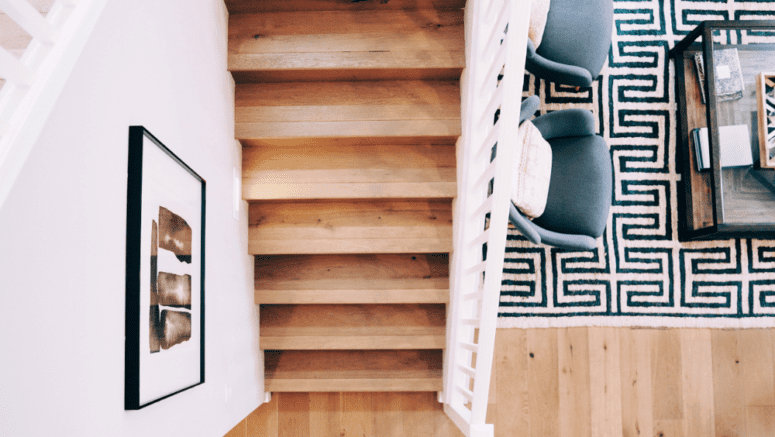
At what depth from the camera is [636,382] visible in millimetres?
2457

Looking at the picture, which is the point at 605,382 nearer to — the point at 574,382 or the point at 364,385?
the point at 574,382

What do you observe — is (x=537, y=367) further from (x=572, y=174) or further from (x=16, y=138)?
(x=16, y=138)

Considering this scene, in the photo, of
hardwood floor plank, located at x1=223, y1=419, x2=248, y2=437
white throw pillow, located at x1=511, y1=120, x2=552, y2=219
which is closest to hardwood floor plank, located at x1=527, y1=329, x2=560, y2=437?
white throw pillow, located at x1=511, y1=120, x2=552, y2=219

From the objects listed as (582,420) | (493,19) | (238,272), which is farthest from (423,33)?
(582,420)

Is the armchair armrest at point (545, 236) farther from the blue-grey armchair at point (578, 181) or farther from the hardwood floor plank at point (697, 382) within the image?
the hardwood floor plank at point (697, 382)

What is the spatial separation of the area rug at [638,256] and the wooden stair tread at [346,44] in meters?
0.69

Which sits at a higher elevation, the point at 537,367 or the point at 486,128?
the point at 486,128

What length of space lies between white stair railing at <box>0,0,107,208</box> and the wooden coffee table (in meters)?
2.47

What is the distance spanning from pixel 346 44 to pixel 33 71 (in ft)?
4.59

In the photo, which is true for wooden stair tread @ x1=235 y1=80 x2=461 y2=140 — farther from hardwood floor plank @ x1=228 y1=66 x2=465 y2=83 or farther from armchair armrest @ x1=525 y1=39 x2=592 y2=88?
armchair armrest @ x1=525 y1=39 x2=592 y2=88

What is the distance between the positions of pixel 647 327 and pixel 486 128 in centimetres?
156

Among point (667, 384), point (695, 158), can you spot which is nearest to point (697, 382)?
point (667, 384)

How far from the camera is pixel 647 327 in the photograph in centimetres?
246

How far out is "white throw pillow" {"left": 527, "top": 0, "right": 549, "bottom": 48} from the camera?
198 centimetres
